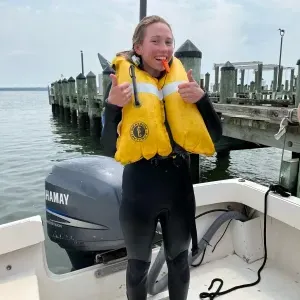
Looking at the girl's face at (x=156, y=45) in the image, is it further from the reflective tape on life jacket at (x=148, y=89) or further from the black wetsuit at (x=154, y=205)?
the black wetsuit at (x=154, y=205)

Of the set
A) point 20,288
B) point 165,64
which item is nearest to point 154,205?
point 165,64

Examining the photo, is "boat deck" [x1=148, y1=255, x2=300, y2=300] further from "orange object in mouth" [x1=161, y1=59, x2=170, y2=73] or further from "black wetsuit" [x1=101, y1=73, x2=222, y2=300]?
"orange object in mouth" [x1=161, y1=59, x2=170, y2=73]

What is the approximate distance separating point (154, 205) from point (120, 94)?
549 millimetres

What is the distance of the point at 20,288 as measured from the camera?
1.82 m

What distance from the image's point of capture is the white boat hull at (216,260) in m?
1.94

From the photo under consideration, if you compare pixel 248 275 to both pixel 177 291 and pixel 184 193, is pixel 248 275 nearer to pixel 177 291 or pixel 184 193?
pixel 177 291

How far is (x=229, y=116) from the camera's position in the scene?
23.9ft

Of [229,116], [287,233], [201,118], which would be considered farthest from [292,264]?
[229,116]

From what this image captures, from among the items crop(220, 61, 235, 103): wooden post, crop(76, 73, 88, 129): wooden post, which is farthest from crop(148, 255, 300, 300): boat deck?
crop(76, 73, 88, 129): wooden post

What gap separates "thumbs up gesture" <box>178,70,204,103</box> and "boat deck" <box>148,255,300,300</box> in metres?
1.30

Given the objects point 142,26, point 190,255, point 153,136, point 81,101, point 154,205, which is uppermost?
point 142,26

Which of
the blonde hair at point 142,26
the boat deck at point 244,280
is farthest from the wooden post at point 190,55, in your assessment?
the blonde hair at point 142,26

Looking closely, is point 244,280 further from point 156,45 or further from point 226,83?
point 226,83

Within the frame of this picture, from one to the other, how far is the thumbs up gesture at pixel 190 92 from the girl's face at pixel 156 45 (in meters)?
0.18
